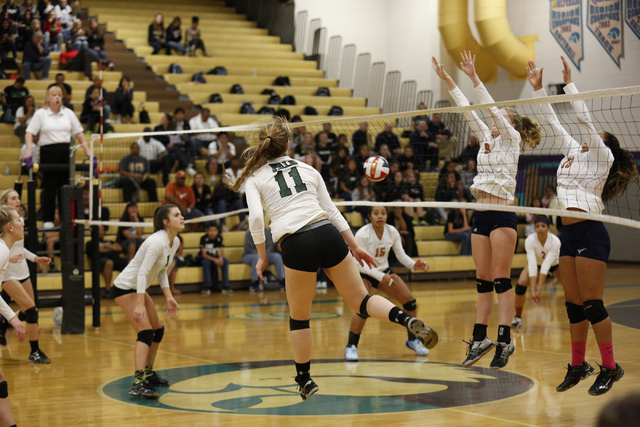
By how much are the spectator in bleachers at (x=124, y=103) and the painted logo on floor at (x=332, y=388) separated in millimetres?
8714

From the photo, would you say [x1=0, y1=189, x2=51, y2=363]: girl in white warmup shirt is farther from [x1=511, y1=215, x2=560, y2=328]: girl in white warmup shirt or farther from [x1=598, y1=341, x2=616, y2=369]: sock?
[x1=511, y1=215, x2=560, y2=328]: girl in white warmup shirt

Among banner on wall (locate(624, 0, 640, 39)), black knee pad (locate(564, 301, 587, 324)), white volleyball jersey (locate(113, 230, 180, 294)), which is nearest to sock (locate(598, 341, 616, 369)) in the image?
black knee pad (locate(564, 301, 587, 324))

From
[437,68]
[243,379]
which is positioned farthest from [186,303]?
[437,68]

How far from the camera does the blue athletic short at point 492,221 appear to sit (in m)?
5.47

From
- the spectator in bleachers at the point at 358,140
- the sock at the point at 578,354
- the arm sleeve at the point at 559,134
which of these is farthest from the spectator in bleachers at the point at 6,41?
the sock at the point at 578,354

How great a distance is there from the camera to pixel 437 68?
5.64 m

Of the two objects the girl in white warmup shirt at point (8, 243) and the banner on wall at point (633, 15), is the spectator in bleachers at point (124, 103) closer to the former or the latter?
the girl in white warmup shirt at point (8, 243)

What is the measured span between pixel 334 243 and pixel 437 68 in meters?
2.02

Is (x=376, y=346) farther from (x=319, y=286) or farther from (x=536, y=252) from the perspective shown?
(x=319, y=286)

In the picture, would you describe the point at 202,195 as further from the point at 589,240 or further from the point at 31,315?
the point at 589,240

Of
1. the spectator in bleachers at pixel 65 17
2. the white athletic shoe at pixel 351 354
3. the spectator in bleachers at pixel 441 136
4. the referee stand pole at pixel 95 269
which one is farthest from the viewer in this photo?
the spectator in bleachers at pixel 65 17

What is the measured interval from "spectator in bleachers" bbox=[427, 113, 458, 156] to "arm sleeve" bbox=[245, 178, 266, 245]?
936cm

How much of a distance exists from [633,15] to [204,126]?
9.10m

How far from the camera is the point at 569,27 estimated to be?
1609 cm
